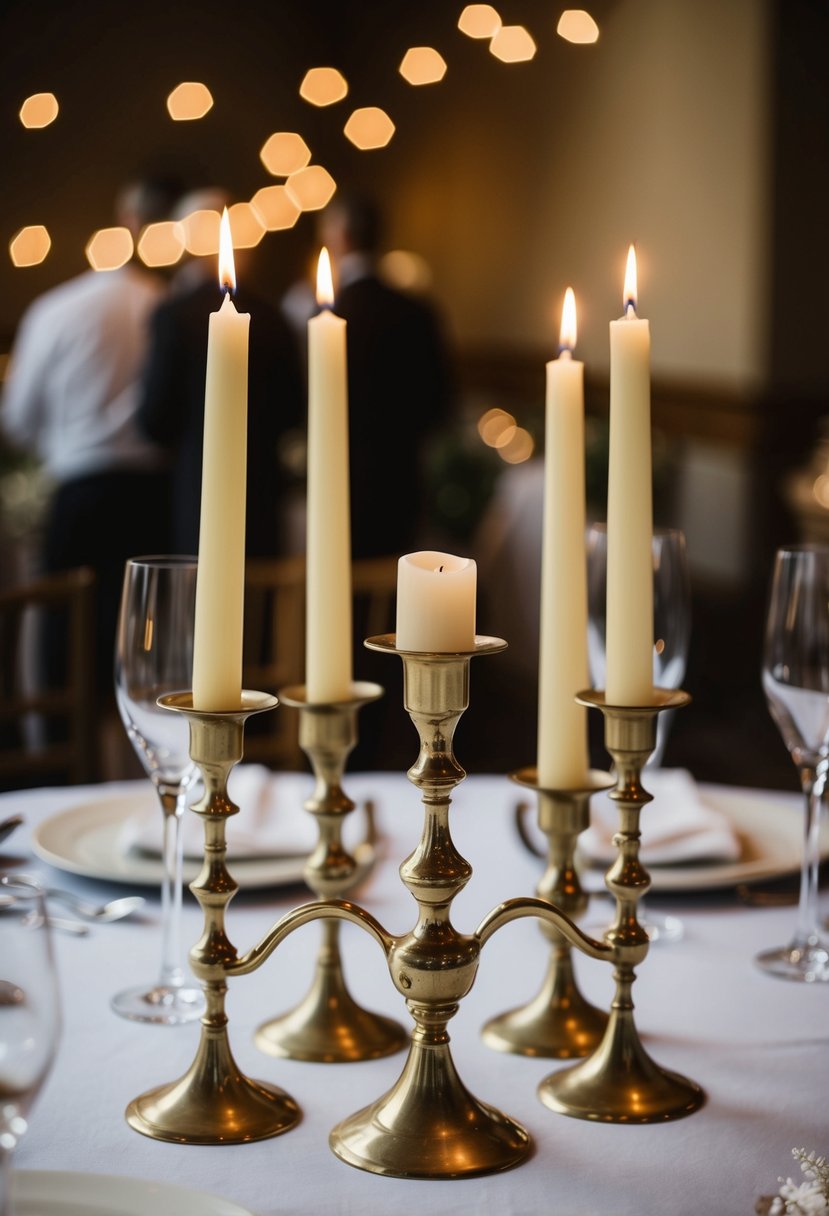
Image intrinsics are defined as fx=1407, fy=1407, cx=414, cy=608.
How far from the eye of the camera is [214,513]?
0.79 metres

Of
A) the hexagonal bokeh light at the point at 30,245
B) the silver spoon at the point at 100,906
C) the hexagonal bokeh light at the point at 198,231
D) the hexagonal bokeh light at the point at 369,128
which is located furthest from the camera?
the hexagonal bokeh light at the point at 369,128

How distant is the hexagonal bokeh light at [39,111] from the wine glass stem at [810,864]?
26.7ft

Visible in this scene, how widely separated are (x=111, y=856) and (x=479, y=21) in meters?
7.51

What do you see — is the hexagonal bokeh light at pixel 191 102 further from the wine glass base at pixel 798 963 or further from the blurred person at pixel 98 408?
the wine glass base at pixel 798 963

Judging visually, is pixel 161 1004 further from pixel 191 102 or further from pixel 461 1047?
pixel 191 102

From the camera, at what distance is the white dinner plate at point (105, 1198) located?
689 mm

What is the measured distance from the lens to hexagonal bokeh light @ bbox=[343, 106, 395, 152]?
10188mm

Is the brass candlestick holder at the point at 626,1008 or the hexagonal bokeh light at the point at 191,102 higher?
the hexagonal bokeh light at the point at 191,102

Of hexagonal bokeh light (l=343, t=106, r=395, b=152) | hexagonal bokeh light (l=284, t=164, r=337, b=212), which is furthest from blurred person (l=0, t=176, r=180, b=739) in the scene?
hexagonal bokeh light (l=343, t=106, r=395, b=152)

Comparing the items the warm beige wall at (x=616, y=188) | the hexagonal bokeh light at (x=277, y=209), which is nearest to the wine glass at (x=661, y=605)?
the warm beige wall at (x=616, y=188)

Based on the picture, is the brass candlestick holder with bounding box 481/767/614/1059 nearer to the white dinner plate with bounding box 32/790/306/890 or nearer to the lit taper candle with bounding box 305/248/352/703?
the lit taper candle with bounding box 305/248/352/703

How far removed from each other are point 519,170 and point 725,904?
8.05m

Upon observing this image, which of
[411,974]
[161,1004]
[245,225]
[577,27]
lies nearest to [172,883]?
[161,1004]

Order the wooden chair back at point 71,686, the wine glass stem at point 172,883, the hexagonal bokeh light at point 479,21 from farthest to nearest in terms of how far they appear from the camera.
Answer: the hexagonal bokeh light at point 479,21 < the wooden chair back at point 71,686 < the wine glass stem at point 172,883
